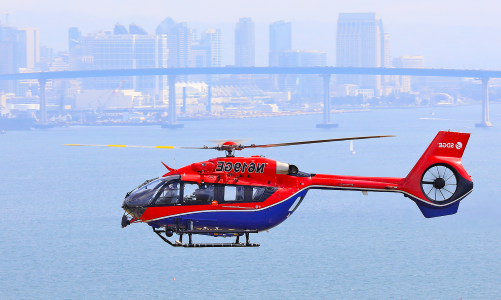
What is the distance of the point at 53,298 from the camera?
52438 millimetres

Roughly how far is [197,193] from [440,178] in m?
7.78

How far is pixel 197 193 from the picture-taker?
22391 mm

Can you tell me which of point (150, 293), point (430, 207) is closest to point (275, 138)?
point (150, 293)

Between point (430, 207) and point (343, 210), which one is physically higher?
point (430, 207)

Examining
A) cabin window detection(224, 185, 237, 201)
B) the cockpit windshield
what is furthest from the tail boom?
the cockpit windshield

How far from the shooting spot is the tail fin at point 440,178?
22.8 meters

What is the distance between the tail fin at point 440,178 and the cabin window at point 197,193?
6.26 metres

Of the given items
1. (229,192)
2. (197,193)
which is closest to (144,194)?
(197,193)

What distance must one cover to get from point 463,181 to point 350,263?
36695mm

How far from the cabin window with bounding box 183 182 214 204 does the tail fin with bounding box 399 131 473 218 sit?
20.5 feet

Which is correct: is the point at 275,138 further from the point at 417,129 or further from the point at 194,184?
the point at 194,184

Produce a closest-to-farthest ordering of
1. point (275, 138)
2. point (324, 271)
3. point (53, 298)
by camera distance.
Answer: point (53, 298) < point (324, 271) < point (275, 138)

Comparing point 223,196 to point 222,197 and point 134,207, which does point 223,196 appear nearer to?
point 222,197

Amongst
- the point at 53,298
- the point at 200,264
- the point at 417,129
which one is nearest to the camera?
the point at 53,298
